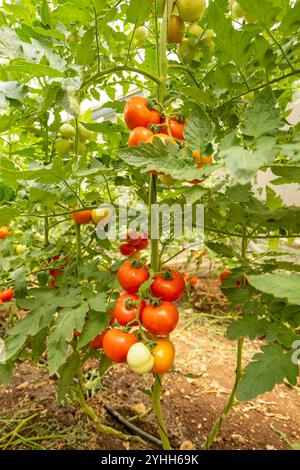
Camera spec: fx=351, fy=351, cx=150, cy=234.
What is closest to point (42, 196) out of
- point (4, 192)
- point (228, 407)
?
point (4, 192)

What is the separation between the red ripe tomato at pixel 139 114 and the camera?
50 cm

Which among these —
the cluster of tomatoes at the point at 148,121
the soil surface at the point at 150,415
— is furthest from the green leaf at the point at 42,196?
the soil surface at the point at 150,415

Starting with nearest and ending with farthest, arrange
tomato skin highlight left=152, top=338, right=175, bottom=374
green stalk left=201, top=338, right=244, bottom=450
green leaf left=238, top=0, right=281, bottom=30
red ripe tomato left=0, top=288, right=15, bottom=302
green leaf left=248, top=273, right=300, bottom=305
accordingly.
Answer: green leaf left=248, top=273, right=300, bottom=305 → green leaf left=238, top=0, right=281, bottom=30 → tomato skin highlight left=152, top=338, right=175, bottom=374 → green stalk left=201, top=338, right=244, bottom=450 → red ripe tomato left=0, top=288, right=15, bottom=302

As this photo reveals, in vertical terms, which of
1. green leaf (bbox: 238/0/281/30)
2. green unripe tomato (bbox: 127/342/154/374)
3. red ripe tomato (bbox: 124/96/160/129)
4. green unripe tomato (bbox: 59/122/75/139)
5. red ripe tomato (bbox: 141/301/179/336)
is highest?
green leaf (bbox: 238/0/281/30)

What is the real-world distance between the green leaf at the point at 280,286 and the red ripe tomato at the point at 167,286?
0.22 metres

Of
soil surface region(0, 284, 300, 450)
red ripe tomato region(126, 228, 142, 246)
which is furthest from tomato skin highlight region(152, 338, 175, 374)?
soil surface region(0, 284, 300, 450)

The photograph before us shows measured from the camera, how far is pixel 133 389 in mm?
1213

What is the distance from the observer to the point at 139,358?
495mm

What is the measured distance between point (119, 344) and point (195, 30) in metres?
0.54

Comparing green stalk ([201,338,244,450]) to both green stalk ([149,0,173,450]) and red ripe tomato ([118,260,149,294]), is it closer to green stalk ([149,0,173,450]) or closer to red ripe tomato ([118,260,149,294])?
green stalk ([149,0,173,450])

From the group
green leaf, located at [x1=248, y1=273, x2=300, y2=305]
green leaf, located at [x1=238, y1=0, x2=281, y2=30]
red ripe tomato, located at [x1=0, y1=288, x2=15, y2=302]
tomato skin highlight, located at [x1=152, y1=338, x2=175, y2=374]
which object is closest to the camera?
green leaf, located at [x1=248, y1=273, x2=300, y2=305]

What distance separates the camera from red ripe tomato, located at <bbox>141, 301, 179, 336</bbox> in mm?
522

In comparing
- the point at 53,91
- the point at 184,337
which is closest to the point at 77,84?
the point at 53,91
